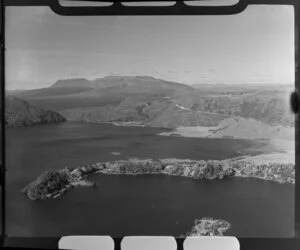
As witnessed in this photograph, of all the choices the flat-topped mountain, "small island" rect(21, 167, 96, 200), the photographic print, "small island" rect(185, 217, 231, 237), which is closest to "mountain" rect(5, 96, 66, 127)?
the photographic print

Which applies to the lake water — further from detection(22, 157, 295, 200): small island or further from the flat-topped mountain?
the flat-topped mountain

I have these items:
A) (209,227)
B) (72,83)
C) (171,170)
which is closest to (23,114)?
(72,83)

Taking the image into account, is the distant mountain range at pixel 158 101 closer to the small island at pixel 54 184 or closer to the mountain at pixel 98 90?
the mountain at pixel 98 90

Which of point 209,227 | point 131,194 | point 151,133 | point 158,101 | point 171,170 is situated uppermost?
point 158,101

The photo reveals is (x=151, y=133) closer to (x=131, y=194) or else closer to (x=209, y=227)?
(x=131, y=194)

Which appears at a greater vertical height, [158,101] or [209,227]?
[158,101]

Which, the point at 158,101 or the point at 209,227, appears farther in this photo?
the point at 158,101

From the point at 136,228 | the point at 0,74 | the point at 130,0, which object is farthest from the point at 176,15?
the point at 136,228
